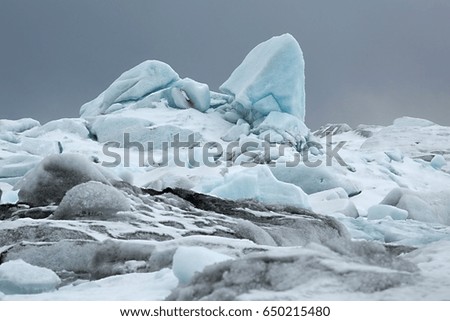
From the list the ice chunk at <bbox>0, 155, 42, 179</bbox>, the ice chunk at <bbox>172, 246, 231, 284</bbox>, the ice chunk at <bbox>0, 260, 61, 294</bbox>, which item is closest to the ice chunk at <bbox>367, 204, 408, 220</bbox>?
the ice chunk at <bbox>0, 260, 61, 294</bbox>

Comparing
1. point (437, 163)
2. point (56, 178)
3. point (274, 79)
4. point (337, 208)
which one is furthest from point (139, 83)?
point (56, 178)

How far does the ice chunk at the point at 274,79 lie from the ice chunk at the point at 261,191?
16656 mm

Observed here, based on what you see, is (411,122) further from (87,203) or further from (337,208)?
(87,203)

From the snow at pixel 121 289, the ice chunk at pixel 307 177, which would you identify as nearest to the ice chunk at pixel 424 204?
the ice chunk at pixel 307 177

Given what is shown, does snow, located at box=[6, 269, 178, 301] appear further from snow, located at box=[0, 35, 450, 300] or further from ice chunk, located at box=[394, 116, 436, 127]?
ice chunk, located at box=[394, 116, 436, 127]

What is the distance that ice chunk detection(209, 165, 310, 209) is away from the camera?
43.7ft

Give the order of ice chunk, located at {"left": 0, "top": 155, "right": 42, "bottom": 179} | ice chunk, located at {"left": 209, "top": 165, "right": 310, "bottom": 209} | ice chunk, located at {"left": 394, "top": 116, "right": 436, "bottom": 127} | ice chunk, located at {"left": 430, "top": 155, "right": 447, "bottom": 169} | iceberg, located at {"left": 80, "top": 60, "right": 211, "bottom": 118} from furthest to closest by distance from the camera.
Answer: ice chunk, located at {"left": 394, "top": 116, "right": 436, "bottom": 127}, iceberg, located at {"left": 80, "top": 60, "right": 211, "bottom": 118}, ice chunk, located at {"left": 430, "top": 155, "right": 447, "bottom": 169}, ice chunk, located at {"left": 0, "top": 155, "right": 42, "bottom": 179}, ice chunk, located at {"left": 209, "top": 165, "right": 310, "bottom": 209}

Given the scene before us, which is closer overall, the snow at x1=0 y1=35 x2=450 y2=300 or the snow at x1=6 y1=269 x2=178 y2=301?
the snow at x1=0 y1=35 x2=450 y2=300

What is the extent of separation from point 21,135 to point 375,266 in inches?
1217

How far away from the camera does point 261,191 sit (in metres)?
14.0

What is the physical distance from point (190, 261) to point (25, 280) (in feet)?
5.35

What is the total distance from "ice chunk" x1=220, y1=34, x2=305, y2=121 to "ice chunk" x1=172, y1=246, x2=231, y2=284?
26.9 metres

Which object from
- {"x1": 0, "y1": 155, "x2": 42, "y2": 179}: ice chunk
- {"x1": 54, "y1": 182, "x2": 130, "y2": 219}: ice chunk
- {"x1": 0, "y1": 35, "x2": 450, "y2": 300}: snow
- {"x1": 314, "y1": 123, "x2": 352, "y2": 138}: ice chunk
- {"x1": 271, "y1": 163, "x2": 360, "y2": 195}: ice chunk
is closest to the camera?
{"x1": 0, "y1": 35, "x2": 450, "y2": 300}: snow

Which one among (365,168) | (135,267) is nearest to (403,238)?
(135,267)
